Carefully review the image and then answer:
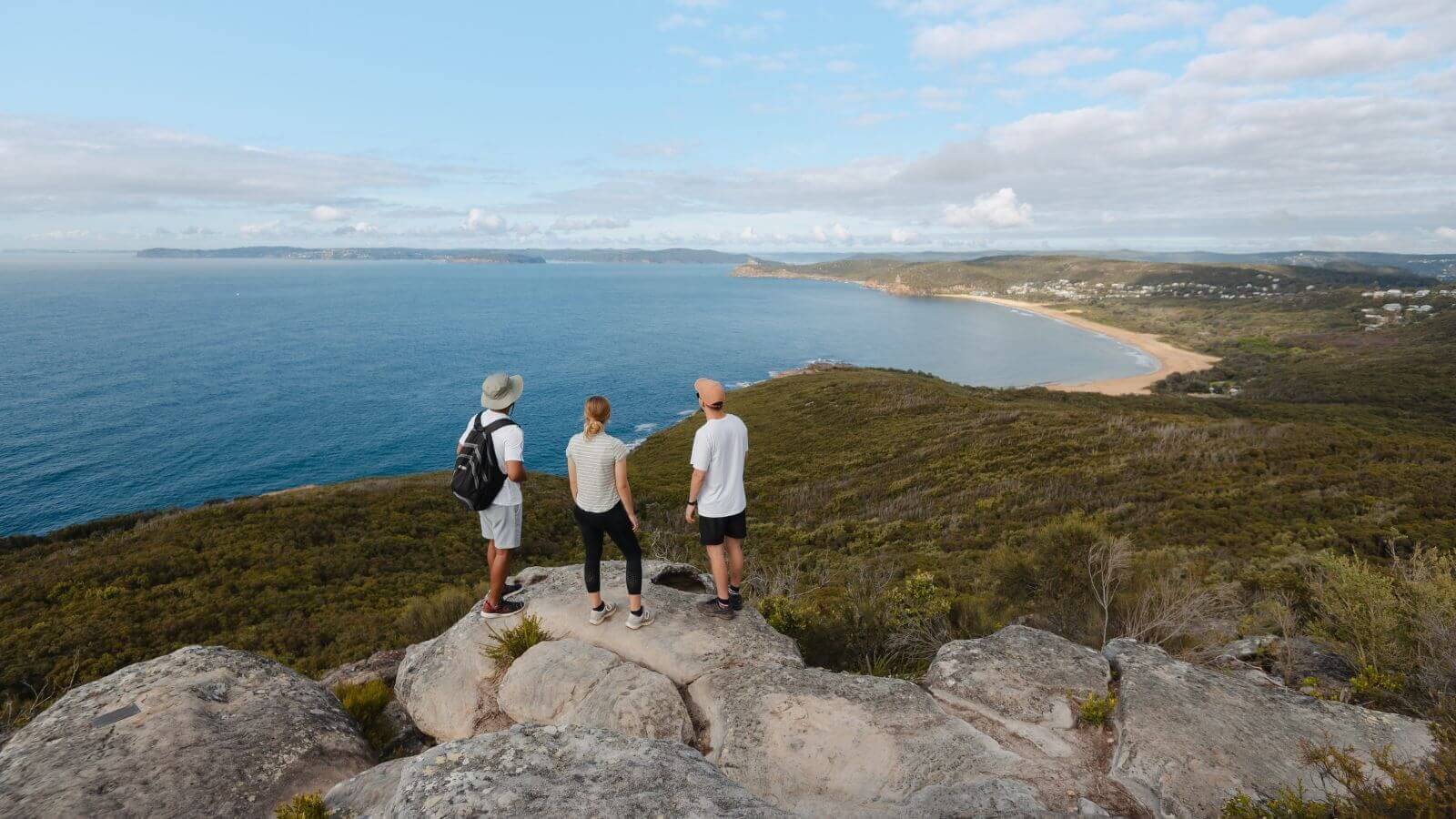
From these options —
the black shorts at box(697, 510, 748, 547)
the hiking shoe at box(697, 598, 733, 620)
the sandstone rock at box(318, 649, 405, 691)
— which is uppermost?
the black shorts at box(697, 510, 748, 547)

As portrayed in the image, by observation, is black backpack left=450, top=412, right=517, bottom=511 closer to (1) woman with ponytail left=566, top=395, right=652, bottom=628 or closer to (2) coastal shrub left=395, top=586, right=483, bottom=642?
(1) woman with ponytail left=566, top=395, right=652, bottom=628

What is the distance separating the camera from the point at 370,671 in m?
7.94

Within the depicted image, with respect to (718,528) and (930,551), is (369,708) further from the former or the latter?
(930,551)

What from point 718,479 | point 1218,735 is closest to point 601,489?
point 718,479

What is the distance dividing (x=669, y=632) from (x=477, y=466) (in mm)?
2865

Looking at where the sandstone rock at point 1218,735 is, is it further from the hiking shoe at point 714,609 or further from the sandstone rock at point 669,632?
the hiking shoe at point 714,609

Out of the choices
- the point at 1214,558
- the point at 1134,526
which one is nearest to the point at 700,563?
the point at 1214,558

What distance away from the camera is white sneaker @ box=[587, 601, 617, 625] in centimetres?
705

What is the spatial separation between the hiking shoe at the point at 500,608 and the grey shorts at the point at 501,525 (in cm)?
98

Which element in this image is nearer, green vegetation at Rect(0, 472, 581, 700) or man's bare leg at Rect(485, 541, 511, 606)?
man's bare leg at Rect(485, 541, 511, 606)

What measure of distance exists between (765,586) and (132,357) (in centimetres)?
10787

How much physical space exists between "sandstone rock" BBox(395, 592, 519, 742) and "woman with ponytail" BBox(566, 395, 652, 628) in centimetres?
164

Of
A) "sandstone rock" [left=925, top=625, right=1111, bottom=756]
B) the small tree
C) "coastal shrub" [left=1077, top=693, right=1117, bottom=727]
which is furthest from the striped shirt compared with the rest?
the small tree

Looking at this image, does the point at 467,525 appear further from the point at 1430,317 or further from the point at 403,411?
the point at 1430,317
